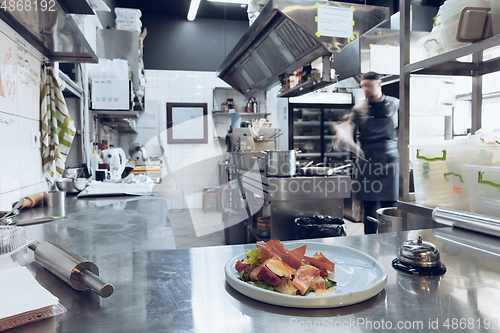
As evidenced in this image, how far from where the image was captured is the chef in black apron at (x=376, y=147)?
357 cm

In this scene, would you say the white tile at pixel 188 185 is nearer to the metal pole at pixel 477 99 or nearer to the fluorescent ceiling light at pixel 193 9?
the fluorescent ceiling light at pixel 193 9

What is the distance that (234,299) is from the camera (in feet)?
1.88

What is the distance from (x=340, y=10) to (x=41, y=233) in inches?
99.1

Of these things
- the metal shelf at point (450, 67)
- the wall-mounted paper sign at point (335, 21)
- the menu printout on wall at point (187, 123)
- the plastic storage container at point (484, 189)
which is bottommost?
the plastic storage container at point (484, 189)

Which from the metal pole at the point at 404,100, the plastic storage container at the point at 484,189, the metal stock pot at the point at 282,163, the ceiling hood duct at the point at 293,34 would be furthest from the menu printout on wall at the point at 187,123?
the plastic storage container at the point at 484,189

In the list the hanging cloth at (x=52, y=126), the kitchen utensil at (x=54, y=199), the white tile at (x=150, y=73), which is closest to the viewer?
the kitchen utensil at (x=54, y=199)

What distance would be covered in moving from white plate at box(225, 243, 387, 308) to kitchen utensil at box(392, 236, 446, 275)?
80 millimetres

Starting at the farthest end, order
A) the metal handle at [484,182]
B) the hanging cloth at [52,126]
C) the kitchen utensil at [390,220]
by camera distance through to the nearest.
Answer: the hanging cloth at [52,126]
the kitchen utensil at [390,220]
the metal handle at [484,182]

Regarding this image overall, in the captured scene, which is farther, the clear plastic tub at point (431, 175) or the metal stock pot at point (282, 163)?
the metal stock pot at point (282, 163)

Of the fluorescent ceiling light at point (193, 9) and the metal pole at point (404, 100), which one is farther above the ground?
the fluorescent ceiling light at point (193, 9)

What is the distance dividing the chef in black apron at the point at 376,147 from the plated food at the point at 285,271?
3.14 meters

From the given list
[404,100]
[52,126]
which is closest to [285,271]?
[404,100]

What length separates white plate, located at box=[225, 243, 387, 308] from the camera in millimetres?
527

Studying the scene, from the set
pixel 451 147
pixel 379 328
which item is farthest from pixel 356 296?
pixel 451 147
